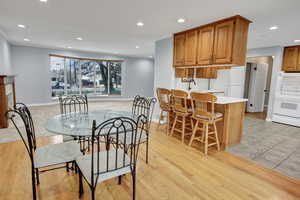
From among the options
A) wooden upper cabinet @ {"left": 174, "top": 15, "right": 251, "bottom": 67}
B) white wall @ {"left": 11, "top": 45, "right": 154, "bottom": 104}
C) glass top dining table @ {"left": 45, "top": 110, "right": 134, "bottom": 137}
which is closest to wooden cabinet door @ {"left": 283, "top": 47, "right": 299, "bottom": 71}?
wooden upper cabinet @ {"left": 174, "top": 15, "right": 251, "bottom": 67}

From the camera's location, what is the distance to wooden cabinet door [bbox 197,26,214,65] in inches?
124

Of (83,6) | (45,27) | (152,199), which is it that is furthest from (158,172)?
(45,27)

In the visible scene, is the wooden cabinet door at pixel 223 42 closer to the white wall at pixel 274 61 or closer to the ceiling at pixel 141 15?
the ceiling at pixel 141 15

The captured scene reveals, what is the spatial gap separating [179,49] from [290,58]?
12.1 feet

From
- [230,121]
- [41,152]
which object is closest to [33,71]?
[41,152]

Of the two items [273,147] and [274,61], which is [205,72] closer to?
[273,147]

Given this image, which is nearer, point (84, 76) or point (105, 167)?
point (105, 167)

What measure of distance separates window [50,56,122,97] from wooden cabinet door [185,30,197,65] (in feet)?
18.1

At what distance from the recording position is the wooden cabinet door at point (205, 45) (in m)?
3.15

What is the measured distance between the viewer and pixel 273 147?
3.08 m

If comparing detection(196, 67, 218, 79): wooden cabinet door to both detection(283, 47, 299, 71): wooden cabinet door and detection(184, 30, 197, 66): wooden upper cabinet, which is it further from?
detection(283, 47, 299, 71): wooden cabinet door

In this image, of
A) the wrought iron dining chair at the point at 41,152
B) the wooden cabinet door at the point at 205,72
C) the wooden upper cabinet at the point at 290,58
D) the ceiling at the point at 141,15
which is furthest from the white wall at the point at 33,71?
the wooden upper cabinet at the point at 290,58

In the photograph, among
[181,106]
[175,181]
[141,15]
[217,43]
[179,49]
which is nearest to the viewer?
[175,181]

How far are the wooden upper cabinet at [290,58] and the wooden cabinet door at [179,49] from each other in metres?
3.57
